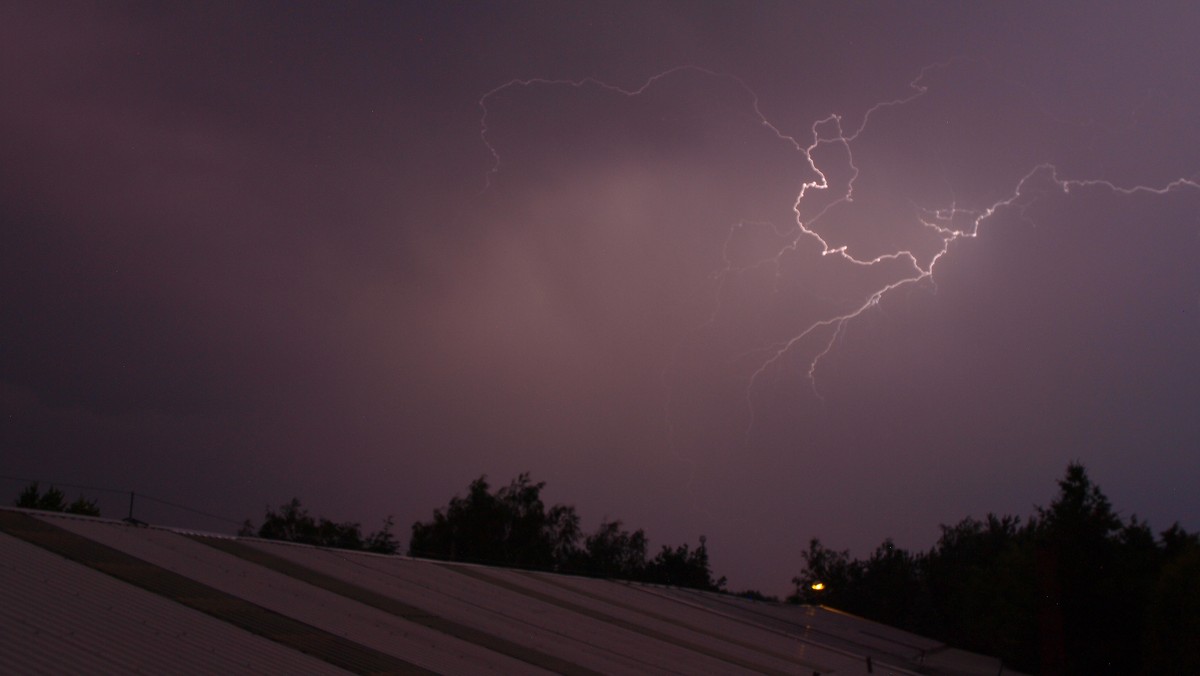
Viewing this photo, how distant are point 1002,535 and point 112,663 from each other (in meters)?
55.4

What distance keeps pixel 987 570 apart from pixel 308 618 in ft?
126

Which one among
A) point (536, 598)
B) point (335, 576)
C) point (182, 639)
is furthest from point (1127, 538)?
point (182, 639)

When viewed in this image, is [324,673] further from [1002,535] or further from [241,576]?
[1002,535]

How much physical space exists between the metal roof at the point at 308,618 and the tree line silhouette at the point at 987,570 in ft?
17.6

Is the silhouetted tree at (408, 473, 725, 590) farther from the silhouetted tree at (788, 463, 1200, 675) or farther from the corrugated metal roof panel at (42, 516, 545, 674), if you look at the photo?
the corrugated metal roof panel at (42, 516, 545, 674)

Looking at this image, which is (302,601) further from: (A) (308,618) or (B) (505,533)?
(B) (505,533)

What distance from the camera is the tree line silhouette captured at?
2216 centimetres

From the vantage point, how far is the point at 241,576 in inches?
432

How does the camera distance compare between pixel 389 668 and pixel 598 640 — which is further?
pixel 598 640

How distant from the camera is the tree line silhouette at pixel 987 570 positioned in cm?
2216

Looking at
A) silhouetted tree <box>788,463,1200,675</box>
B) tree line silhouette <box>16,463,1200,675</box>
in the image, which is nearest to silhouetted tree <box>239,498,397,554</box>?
tree line silhouette <box>16,463,1200,675</box>

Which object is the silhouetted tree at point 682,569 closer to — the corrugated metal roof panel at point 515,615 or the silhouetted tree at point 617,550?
the silhouetted tree at point 617,550

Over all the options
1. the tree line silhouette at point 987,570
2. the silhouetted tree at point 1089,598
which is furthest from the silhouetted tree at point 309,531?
the silhouetted tree at point 1089,598

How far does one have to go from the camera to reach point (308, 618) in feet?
31.3
